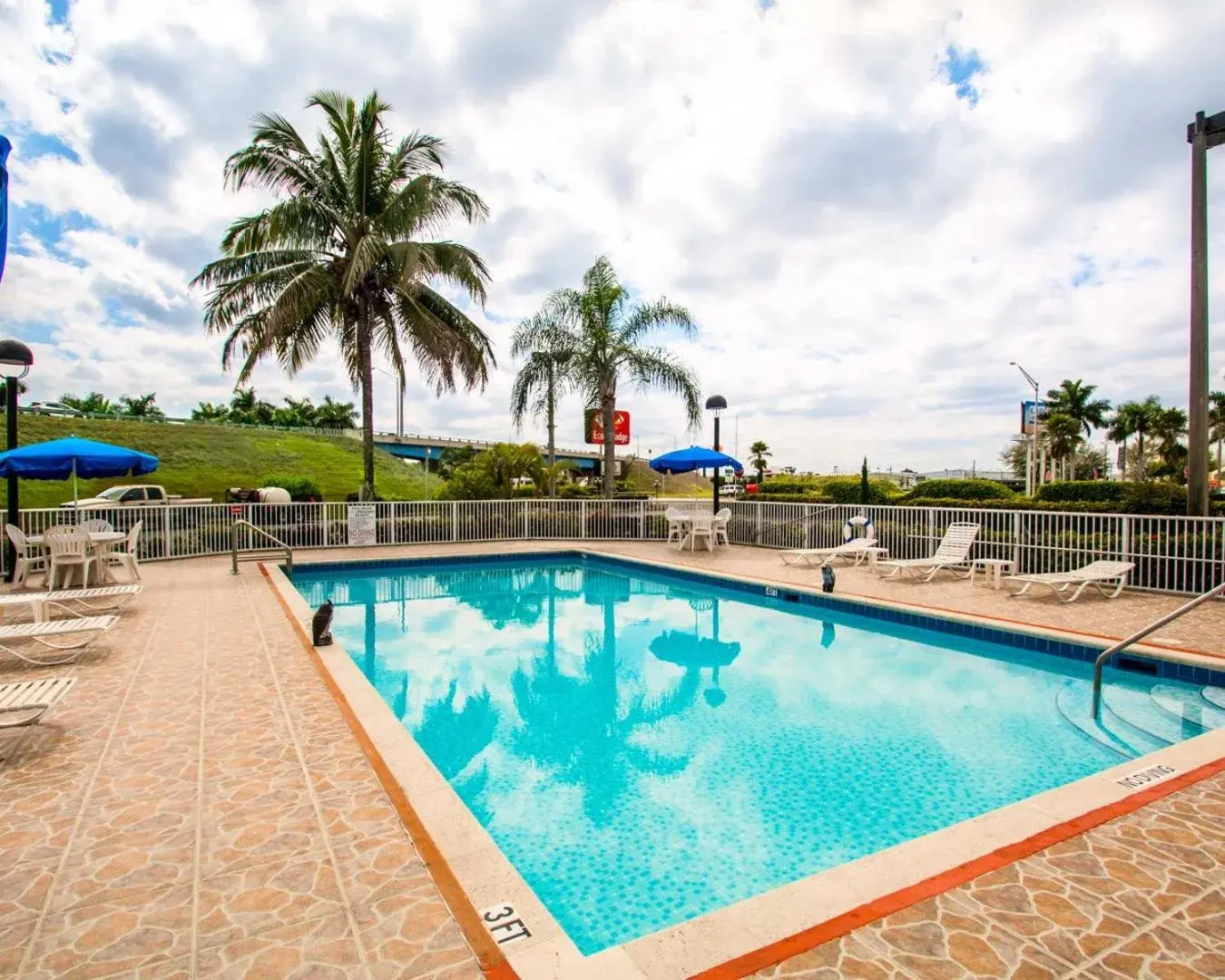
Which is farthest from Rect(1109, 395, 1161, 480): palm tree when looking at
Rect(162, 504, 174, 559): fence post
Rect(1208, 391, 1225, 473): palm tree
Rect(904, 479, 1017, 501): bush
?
Rect(162, 504, 174, 559): fence post

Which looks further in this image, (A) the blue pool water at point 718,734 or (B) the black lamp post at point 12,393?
(B) the black lamp post at point 12,393

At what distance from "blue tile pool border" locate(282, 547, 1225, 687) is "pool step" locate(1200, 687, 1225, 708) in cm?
11

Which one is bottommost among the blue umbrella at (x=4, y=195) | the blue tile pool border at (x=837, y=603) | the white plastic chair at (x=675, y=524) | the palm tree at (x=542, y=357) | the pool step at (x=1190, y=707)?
the pool step at (x=1190, y=707)

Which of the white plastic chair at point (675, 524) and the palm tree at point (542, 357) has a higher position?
the palm tree at point (542, 357)

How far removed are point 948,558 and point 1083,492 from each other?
6.84 m

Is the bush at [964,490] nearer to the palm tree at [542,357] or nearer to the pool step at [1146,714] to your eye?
the palm tree at [542,357]

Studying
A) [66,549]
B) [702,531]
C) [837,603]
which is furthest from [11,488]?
[837,603]

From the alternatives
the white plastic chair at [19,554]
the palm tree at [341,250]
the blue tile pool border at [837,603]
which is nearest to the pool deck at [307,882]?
the blue tile pool border at [837,603]

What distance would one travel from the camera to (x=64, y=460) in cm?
978

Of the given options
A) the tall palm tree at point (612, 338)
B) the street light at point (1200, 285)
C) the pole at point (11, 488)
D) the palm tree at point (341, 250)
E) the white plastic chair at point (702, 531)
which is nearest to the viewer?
the street light at point (1200, 285)

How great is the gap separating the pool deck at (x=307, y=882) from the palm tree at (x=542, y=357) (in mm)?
14029

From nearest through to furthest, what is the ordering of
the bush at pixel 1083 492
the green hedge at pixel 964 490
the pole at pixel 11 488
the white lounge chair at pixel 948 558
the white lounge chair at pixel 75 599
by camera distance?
the white lounge chair at pixel 75 599
the pole at pixel 11 488
the white lounge chair at pixel 948 558
the bush at pixel 1083 492
the green hedge at pixel 964 490

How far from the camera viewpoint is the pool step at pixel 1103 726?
4.62 metres

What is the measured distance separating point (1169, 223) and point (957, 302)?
13.1ft
